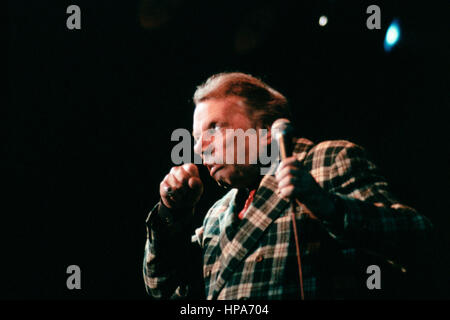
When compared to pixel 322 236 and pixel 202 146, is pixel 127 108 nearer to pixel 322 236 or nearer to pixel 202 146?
pixel 202 146

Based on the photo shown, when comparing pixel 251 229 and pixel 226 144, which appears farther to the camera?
pixel 226 144

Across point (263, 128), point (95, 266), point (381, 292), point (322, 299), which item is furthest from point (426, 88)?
point (95, 266)

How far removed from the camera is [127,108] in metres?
2.08

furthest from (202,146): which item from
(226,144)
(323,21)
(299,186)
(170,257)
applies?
(323,21)

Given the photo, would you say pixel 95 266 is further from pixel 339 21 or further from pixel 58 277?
pixel 339 21

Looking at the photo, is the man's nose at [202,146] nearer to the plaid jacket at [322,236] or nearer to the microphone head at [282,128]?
the plaid jacket at [322,236]

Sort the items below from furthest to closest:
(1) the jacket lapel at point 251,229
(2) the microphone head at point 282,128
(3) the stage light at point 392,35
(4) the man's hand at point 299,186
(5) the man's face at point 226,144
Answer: (3) the stage light at point 392,35 < (5) the man's face at point 226,144 < (1) the jacket lapel at point 251,229 < (2) the microphone head at point 282,128 < (4) the man's hand at point 299,186

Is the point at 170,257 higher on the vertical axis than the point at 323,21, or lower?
lower

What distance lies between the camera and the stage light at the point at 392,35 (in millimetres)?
1755

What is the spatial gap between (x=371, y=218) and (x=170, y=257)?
907 mm

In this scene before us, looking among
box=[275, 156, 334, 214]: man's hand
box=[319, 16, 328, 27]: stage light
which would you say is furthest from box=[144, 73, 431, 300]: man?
box=[319, 16, 328, 27]: stage light

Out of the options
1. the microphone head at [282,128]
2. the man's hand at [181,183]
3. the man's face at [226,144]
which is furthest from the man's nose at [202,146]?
the microphone head at [282,128]

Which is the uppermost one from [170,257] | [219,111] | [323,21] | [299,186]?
[323,21]

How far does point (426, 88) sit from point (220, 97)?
1.11m
